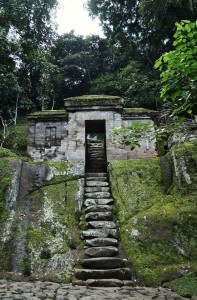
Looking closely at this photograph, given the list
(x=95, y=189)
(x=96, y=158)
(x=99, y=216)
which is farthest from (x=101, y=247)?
(x=96, y=158)

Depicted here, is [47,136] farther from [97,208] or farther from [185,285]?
[185,285]

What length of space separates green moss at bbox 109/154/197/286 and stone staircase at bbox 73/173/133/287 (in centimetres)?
24

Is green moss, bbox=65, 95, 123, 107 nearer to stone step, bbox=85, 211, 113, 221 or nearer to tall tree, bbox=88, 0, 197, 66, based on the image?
stone step, bbox=85, 211, 113, 221

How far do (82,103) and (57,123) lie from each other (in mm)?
1420

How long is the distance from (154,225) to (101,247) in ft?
4.02

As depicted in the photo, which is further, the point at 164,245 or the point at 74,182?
the point at 74,182

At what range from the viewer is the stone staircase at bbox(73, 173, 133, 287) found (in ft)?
16.8

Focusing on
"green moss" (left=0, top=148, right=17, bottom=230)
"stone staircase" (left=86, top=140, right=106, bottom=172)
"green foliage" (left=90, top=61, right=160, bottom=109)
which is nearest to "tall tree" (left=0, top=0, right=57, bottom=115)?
"green foliage" (left=90, top=61, right=160, bottom=109)

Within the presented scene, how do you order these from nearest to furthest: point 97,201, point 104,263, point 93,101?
point 104,263, point 97,201, point 93,101

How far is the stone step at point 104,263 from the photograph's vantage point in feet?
17.6

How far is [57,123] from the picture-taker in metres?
11.9

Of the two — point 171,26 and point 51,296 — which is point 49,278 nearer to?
point 51,296

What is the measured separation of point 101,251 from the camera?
568 centimetres

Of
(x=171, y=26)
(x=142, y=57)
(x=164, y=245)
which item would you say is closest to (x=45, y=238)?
(x=164, y=245)
